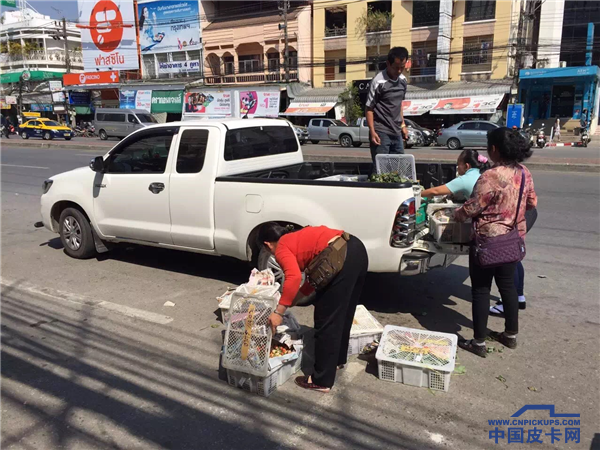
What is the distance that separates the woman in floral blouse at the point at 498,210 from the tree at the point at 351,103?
31.8 metres

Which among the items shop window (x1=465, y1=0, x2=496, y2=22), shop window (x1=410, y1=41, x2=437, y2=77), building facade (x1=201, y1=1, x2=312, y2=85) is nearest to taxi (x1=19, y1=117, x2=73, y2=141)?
building facade (x1=201, y1=1, x2=312, y2=85)

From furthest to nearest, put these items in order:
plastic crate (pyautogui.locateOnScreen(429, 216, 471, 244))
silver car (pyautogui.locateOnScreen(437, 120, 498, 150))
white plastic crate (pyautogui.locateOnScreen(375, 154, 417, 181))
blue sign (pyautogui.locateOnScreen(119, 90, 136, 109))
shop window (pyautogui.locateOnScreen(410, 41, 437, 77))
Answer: blue sign (pyautogui.locateOnScreen(119, 90, 136, 109)) → shop window (pyautogui.locateOnScreen(410, 41, 437, 77)) → silver car (pyautogui.locateOnScreen(437, 120, 498, 150)) → white plastic crate (pyautogui.locateOnScreen(375, 154, 417, 181)) → plastic crate (pyautogui.locateOnScreen(429, 216, 471, 244))

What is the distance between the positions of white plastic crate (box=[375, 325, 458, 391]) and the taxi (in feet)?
122

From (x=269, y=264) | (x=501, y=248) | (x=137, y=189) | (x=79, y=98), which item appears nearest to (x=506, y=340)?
(x=501, y=248)

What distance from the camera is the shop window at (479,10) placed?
33156 millimetres

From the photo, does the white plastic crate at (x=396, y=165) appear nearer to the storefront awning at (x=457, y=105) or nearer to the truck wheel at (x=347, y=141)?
the truck wheel at (x=347, y=141)

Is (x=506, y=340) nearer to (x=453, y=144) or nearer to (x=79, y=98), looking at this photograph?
(x=453, y=144)

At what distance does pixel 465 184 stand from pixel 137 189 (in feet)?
12.0

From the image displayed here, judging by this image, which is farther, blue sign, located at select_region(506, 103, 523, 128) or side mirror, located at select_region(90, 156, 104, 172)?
blue sign, located at select_region(506, 103, 523, 128)

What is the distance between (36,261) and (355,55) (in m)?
34.5

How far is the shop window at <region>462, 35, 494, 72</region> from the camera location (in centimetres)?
3341

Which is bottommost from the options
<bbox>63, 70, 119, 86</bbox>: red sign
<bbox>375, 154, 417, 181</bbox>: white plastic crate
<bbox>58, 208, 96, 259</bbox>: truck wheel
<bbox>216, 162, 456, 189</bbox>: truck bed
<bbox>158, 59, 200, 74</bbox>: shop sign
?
<bbox>58, 208, 96, 259</bbox>: truck wheel

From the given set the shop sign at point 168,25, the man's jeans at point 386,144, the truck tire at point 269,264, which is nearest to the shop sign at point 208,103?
the shop sign at point 168,25

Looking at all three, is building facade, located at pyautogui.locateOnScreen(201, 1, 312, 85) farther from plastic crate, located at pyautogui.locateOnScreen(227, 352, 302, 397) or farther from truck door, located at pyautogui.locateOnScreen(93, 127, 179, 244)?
plastic crate, located at pyautogui.locateOnScreen(227, 352, 302, 397)
